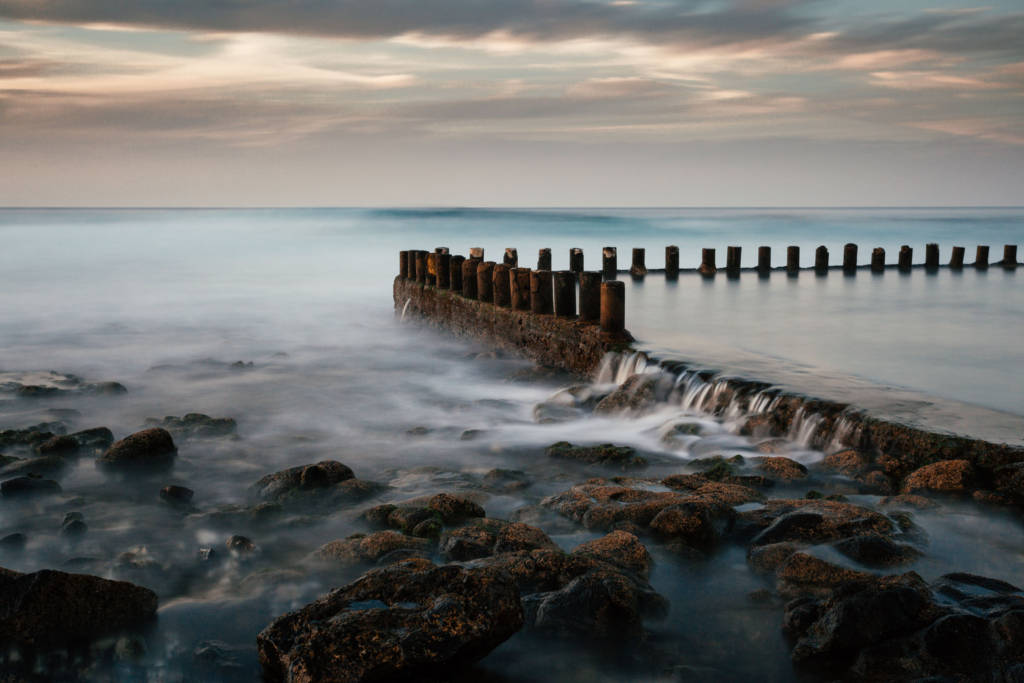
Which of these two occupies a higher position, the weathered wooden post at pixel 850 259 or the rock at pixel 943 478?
the weathered wooden post at pixel 850 259

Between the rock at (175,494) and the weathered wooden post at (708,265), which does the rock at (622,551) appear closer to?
the rock at (175,494)

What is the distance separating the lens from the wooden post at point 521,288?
10.7 meters

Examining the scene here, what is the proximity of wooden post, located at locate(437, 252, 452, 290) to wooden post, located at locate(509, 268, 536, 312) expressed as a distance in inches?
130

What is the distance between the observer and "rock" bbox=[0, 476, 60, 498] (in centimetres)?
588

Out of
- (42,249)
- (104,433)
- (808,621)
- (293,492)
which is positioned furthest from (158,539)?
(42,249)

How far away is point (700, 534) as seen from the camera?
474cm

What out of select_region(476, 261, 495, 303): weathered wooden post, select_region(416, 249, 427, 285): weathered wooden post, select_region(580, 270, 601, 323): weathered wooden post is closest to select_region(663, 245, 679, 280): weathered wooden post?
select_region(416, 249, 427, 285): weathered wooden post

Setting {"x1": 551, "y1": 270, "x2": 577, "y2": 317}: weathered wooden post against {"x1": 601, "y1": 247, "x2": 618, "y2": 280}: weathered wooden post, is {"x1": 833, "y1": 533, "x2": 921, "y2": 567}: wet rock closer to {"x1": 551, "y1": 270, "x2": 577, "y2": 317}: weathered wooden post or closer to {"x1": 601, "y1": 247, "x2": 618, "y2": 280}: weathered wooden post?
{"x1": 551, "y1": 270, "x2": 577, "y2": 317}: weathered wooden post

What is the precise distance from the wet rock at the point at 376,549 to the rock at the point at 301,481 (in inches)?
46.2

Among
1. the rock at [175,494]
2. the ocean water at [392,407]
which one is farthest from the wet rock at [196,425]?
the rock at [175,494]

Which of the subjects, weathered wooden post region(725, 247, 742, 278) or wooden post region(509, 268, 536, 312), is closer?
wooden post region(509, 268, 536, 312)

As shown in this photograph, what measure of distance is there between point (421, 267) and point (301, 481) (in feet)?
32.0

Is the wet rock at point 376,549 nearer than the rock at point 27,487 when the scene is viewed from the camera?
Yes

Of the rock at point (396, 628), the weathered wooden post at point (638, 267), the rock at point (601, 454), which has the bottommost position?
the rock at point (601, 454)
